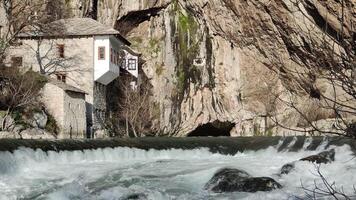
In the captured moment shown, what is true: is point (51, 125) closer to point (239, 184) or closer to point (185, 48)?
point (185, 48)

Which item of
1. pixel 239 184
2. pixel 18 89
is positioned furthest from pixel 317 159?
pixel 18 89

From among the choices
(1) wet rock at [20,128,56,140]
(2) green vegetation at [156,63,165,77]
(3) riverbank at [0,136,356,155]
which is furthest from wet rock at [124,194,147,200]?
(2) green vegetation at [156,63,165,77]

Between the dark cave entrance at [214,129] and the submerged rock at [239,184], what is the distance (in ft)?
118

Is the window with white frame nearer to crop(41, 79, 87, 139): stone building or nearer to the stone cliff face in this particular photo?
the stone cliff face

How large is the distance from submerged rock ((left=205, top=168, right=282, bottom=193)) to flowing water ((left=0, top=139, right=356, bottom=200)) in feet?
1.01

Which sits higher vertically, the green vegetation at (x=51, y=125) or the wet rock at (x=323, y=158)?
the green vegetation at (x=51, y=125)

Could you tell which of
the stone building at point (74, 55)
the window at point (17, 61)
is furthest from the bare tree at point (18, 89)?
the stone building at point (74, 55)

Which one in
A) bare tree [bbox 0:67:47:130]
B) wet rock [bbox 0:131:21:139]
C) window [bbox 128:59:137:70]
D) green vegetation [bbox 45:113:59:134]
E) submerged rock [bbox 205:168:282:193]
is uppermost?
window [bbox 128:59:137:70]

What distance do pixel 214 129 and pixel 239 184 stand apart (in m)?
40.4

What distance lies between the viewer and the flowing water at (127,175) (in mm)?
14227

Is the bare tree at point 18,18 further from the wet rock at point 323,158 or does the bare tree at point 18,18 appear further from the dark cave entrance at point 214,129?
the wet rock at point 323,158

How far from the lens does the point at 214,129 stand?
55.5 meters

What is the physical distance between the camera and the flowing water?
14.2m

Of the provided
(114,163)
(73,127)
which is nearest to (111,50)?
(73,127)
